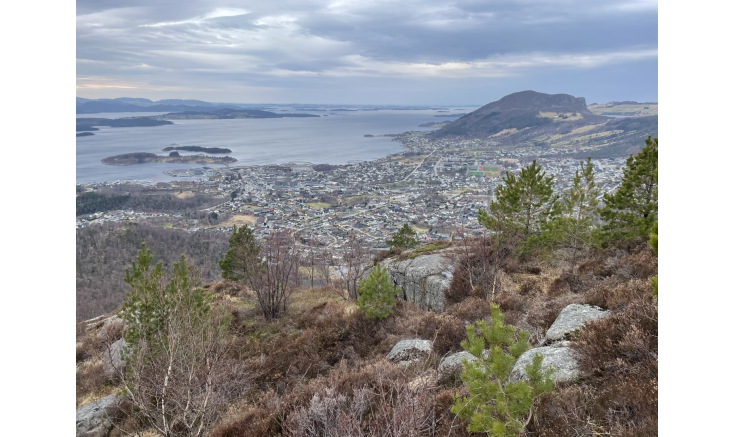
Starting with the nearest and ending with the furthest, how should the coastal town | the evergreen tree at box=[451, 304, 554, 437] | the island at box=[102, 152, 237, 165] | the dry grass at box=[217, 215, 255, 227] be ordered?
the evergreen tree at box=[451, 304, 554, 437] < the coastal town < the dry grass at box=[217, 215, 255, 227] < the island at box=[102, 152, 237, 165]

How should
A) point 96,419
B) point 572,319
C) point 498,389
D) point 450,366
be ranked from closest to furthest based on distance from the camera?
point 498,389, point 450,366, point 572,319, point 96,419

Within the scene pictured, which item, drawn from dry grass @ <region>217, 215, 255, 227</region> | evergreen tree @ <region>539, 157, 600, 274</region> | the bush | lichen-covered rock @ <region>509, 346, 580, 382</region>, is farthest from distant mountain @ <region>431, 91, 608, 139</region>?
lichen-covered rock @ <region>509, 346, 580, 382</region>

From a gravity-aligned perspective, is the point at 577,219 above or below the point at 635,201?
below

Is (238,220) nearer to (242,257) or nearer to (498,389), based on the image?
(242,257)

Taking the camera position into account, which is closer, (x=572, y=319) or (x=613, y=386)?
(x=613, y=386)

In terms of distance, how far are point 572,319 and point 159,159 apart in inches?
4530

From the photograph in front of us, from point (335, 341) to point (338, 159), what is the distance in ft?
303

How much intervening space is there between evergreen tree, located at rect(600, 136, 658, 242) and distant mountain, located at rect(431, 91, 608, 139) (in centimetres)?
9727

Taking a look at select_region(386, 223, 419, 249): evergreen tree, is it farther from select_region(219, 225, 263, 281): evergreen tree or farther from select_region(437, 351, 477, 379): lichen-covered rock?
select_region(437, 351, 477, 379): lichen-covered rock

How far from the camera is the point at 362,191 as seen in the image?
64.6 meters

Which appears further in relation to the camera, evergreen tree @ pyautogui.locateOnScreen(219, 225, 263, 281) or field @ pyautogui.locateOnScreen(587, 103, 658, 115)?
field @ pyautogui.locateOnScreen(587, 103, 658, 115)

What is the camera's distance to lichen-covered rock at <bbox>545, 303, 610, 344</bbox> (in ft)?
22.4

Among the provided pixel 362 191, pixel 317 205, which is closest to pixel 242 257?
pixel 317 205

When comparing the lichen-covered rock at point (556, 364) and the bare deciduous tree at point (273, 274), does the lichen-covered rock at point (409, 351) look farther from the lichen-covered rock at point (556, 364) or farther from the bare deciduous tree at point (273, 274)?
the bare deciduous tree at point (273, 274)
